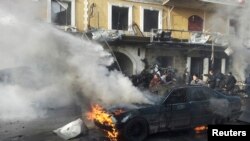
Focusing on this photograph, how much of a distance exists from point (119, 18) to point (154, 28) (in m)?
2.57

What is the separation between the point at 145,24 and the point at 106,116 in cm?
1243

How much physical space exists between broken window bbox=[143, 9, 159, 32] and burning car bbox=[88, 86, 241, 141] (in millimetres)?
10495

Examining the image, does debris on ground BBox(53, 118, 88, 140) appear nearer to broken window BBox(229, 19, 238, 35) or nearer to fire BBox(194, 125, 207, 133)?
fire BBox(194, 125, 207, 133)

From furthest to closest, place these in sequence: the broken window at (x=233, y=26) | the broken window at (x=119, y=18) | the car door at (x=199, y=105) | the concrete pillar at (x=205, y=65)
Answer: the broken window at (x=233, y=26) < the concrete pillar at (x=205, y=65) < the broken window at (x=119, y=18) < the car door at (x=199, y=105)

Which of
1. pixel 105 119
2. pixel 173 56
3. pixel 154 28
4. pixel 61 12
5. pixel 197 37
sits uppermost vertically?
pixel 61 12

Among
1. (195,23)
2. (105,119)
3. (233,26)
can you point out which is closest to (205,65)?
(195,23)

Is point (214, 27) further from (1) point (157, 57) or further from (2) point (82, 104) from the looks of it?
(2) point (82, 104)

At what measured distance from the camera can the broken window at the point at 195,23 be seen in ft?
69.3

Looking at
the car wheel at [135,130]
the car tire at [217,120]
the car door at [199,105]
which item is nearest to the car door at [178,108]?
the car door at [199,105]

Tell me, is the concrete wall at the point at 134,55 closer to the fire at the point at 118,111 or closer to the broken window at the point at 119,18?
the broken window at the point at 119,18

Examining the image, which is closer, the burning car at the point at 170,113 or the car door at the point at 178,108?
the burning car at the point at 170,113

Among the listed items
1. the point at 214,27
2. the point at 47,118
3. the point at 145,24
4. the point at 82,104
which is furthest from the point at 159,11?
the point at 47,118

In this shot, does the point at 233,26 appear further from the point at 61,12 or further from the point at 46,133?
the point at 46,133

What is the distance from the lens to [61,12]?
17.0m
